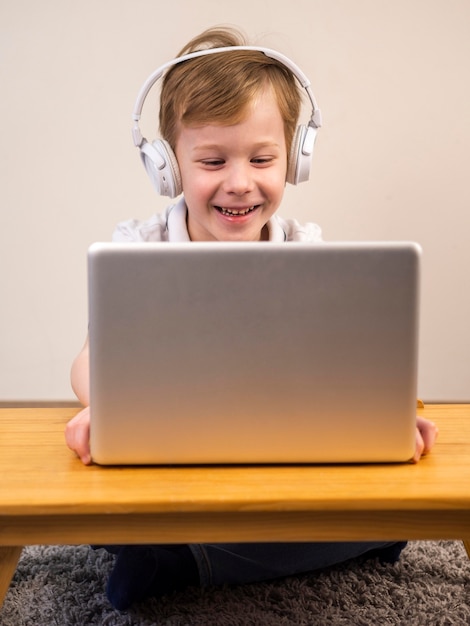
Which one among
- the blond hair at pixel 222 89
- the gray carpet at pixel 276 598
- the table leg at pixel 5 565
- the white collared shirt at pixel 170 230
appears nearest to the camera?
the table leg at pixel 5 565

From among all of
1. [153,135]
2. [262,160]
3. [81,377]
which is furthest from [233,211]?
[153,135]

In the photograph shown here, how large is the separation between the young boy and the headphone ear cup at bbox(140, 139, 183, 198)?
2 centimetres

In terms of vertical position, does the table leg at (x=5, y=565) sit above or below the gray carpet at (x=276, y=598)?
above

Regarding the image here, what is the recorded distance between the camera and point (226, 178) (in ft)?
4.37

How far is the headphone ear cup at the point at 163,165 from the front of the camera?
1.33 metres

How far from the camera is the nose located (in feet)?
4.33

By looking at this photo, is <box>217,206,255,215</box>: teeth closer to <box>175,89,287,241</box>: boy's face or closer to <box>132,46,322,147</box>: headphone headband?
<box>175,89,287,241</box>: boy's face

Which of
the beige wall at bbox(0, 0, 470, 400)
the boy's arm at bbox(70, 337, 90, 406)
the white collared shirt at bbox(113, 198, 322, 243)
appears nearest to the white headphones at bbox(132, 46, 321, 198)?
the white collared shirt at bbox(113, 198, 322, 243)

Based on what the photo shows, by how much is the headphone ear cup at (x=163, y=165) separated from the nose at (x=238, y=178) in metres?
0.09

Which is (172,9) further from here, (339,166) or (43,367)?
(43,367)

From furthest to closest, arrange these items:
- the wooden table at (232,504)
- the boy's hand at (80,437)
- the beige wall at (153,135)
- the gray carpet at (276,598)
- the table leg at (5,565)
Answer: the beige wall at (153,135), the gray carpet at (276,598), the table leg at (5,565), the boy's hand at (80,437), the wooden table at (232,504)

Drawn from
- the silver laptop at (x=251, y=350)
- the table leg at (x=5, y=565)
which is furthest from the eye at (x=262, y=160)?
the table leg at (x=5, y=565)

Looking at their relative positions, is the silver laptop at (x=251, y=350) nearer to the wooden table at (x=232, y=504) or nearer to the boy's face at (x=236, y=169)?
the wooden table at (x=232, y=504)

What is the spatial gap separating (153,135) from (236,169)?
1395 mm
